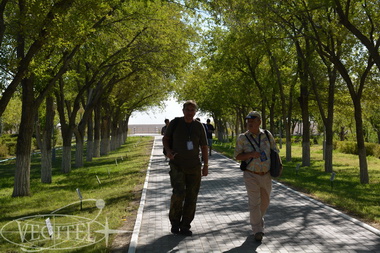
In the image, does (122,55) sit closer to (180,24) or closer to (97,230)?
(180,24)

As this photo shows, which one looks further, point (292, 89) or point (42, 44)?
point (292, 89)

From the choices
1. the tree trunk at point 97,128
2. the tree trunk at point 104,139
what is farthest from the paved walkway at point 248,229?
the tree trunk at point 104,139

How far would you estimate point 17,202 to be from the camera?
478 inches

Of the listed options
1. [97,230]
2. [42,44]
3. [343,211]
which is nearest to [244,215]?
[343,211]

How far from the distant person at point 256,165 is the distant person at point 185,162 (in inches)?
25.5

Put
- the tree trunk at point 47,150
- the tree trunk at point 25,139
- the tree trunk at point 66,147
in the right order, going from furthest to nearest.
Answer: the tree trunk at point 66,147
the tree trunk at point 47,150
the tree trunk at point 25,139

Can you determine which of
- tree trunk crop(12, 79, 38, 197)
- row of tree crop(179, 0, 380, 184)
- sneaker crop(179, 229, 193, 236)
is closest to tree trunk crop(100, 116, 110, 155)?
row of tree crop(179, 0, 380, 184)

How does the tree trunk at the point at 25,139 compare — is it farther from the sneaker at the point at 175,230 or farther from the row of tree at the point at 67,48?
the sneaker at the point at 175,230

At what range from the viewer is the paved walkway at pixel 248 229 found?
6.45 metres

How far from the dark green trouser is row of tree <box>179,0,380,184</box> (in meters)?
5.77

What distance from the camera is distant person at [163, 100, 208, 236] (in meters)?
7.07

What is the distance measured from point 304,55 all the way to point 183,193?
55.9ft

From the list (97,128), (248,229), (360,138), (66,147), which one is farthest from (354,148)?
(248,229)

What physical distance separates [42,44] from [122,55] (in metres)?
8.38
